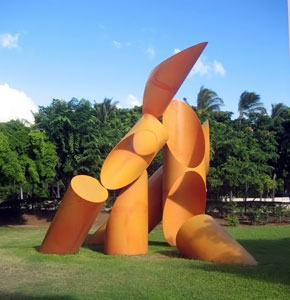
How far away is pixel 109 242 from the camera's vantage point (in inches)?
462

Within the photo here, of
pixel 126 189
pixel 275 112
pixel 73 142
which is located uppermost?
pixel 275 112

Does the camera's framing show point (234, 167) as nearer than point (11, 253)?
No

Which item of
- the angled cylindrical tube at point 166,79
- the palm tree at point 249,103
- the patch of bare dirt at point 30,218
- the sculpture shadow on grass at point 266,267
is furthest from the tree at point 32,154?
the palm tree at point 249,103

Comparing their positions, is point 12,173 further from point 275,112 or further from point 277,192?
point 277,192

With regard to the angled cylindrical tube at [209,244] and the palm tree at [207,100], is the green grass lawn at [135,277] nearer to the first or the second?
the angled cylindrical tube at [209,244]

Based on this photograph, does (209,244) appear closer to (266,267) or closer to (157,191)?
(266,267)

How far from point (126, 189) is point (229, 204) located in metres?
14.5

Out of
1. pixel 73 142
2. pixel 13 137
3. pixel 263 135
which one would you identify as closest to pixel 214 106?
pixel 263 135

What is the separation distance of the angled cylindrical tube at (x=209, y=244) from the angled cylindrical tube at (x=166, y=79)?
332cm

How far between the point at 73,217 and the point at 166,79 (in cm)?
432

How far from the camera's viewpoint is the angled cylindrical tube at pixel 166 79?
12078mm

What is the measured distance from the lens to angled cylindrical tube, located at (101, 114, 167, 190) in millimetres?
11688

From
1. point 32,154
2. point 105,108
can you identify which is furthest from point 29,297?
point 105,108

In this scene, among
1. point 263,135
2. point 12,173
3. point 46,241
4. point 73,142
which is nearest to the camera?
point 46,241
